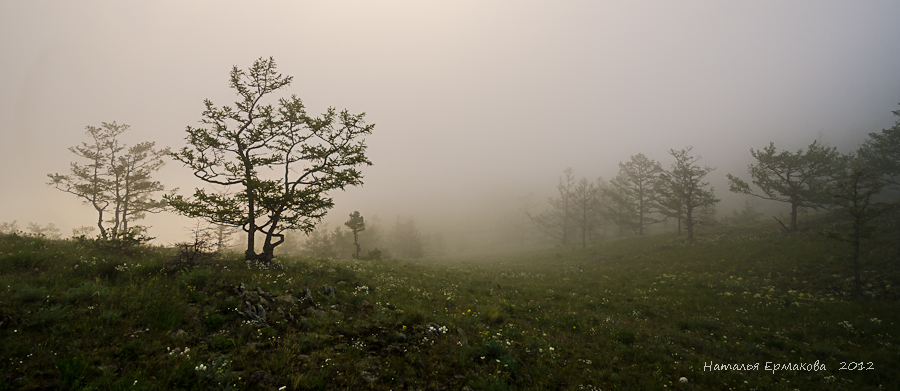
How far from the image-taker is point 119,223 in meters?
28.4

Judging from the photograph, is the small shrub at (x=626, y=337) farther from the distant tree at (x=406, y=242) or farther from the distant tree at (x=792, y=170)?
the distant tree at (x=406, y=242)

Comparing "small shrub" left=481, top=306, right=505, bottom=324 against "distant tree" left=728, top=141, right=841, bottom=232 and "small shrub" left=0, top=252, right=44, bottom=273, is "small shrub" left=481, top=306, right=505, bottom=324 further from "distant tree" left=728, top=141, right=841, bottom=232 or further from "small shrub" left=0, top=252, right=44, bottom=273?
"distant tree" left=728, top=141, right=841, bottom=232

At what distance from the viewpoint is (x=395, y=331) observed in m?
8.16

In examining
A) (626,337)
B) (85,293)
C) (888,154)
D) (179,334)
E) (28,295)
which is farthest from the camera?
(888,154)

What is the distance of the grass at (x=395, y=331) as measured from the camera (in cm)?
555

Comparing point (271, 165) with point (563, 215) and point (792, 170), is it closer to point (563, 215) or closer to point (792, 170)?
point (792, 170)

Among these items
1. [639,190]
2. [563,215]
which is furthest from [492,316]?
[563,215]

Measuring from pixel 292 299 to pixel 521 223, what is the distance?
7985 centimetres

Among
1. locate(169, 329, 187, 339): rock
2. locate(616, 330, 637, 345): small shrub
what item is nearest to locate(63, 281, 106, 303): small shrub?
locate(169, 329, 187, 339): rock

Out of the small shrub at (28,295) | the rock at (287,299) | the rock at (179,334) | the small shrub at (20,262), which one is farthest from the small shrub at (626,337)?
the small shrub at (20,262)

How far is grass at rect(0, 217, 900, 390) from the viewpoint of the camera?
18.2ft

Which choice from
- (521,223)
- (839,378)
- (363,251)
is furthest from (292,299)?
(521,223)

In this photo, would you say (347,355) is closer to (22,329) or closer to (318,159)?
(22,329)

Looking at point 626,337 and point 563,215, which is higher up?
point 563,215
